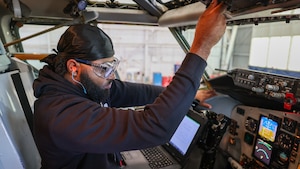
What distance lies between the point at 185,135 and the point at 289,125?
62 centimetres

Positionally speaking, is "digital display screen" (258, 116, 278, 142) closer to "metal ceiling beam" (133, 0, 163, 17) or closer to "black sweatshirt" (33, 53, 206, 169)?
"black sweatshirt" (33, 53, 206, 169)

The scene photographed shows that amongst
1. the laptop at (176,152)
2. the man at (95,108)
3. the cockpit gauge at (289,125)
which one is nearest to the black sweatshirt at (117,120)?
the man at (95,108)

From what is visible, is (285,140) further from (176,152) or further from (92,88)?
(92,88)

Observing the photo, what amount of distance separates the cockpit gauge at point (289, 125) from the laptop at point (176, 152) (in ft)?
1.61

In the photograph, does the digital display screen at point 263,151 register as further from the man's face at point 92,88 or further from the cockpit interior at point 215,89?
the man's face at point 92,88

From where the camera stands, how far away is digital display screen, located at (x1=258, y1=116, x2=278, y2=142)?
4.81 feet

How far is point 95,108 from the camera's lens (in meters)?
0.84

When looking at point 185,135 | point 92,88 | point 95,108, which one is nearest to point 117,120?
point 95,108

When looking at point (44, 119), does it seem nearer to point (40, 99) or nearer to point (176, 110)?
point (40, 99)

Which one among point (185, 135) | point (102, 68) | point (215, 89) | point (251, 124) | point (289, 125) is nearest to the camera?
point (102, 68)

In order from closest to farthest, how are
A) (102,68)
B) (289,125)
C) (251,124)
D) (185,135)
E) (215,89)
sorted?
(102,68)
(289,125)
(185,135)
(251,124)
(215,89)

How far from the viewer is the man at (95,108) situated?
781mm

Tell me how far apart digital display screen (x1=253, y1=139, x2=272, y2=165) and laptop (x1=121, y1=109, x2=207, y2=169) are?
509 mm

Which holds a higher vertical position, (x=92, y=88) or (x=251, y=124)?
(x=92, y=88)
